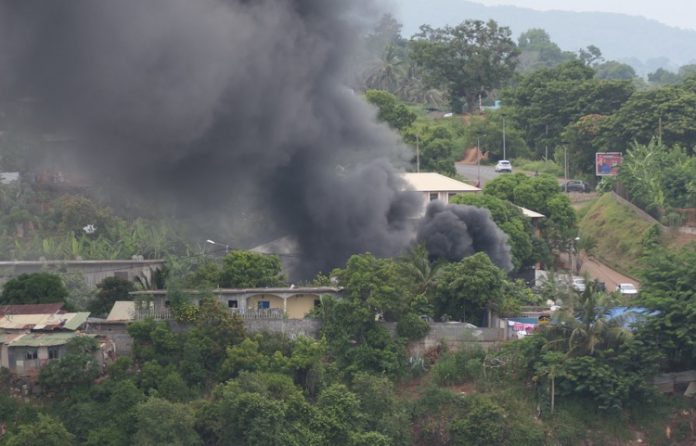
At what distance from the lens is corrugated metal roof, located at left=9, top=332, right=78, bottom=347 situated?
3484cm

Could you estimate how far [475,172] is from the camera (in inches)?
2557

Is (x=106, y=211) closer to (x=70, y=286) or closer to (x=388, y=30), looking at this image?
(x=70, y=286)

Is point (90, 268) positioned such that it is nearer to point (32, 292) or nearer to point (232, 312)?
point (32, 292)

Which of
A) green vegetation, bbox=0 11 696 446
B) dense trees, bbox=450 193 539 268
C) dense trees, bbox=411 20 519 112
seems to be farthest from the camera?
dense trees, bbox=411 20 519 112

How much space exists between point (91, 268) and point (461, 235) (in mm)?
10544

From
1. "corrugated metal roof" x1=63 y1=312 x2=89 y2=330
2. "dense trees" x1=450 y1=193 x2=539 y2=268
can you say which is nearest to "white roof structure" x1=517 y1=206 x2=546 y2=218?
"dense trees" x1=450 y1=193 x2=539 y2=268

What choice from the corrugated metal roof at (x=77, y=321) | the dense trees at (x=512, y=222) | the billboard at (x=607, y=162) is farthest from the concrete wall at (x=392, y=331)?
the billboard at (x=607, y=162)

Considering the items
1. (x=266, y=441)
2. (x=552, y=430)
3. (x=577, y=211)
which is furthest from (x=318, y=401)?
(x=577, y=211)

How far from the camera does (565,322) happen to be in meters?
35.1

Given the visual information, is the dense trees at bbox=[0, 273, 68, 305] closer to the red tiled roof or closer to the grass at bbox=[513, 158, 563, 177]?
the red tiled roof

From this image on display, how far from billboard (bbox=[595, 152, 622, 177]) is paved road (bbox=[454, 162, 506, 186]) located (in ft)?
17.2

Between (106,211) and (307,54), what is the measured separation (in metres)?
9.76

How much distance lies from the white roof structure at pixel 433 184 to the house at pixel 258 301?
12654mm

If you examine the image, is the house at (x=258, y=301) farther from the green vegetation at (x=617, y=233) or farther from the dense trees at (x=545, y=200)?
the green vegetation at (x=617, y=233)
